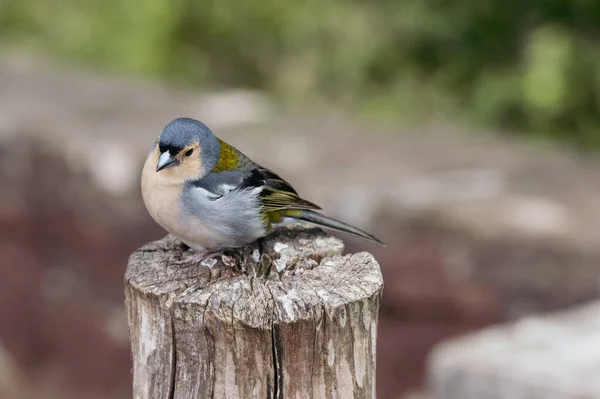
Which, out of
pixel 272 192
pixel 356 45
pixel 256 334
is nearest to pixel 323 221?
pixel 272 192

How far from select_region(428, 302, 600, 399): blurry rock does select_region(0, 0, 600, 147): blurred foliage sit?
A: 348cm

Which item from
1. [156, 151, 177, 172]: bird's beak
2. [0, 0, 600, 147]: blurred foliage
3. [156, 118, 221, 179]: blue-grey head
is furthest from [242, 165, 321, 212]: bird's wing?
[0, 0, 600, 147]: blurred foliage

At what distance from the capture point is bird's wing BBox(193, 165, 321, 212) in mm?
3455

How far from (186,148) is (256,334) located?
97cm

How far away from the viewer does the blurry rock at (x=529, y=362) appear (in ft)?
15.0

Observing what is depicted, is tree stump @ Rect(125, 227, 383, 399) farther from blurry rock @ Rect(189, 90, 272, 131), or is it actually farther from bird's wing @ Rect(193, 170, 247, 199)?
blurry rock @ Rect(189, 90, 272, 131)

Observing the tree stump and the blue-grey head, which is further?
the blue-grey head

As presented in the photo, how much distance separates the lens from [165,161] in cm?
335

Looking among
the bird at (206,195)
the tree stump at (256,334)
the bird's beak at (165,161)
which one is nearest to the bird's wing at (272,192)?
the bird at (206,195)

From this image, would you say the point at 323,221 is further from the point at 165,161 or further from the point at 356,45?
the point at 356,45

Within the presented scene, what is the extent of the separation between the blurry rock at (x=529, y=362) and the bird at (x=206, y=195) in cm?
161

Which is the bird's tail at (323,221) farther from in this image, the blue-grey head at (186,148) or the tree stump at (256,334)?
the tree stump at (256,334)

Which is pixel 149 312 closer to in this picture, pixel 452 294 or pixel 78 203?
pixel 452 294

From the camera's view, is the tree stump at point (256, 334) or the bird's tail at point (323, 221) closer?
the tree stump at point (256, 334)
